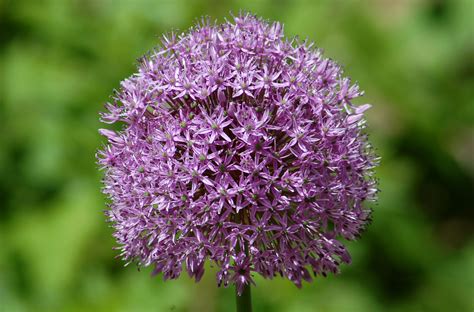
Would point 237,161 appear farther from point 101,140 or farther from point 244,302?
point 101,140

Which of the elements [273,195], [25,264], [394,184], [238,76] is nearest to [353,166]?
[273,195]

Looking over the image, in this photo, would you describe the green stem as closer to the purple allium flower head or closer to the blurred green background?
the purple allium flower head

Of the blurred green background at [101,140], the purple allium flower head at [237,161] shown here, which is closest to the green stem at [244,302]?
the purple allium flower head at [237,161]

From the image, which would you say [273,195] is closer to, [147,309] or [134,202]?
[134,202]

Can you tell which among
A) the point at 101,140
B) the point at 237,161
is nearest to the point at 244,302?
the point at 237,161

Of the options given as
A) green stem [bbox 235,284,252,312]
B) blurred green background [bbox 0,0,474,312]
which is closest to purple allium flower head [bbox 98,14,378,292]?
green stem [bbox 235,284,252,312]

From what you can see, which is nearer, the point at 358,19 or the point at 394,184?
the point at 394,184
